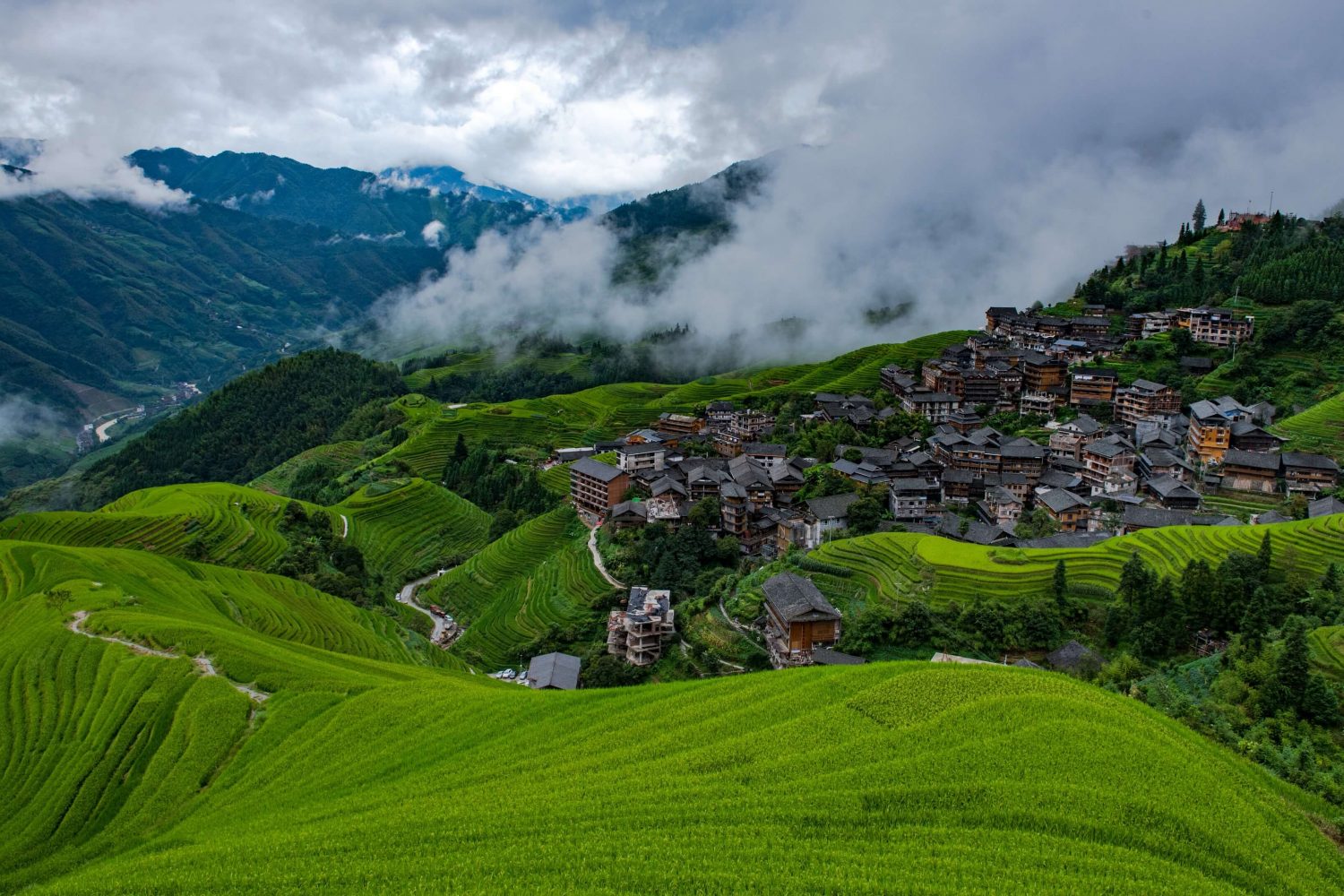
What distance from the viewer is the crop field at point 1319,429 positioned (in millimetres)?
50469

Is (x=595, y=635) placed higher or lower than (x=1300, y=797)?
lower

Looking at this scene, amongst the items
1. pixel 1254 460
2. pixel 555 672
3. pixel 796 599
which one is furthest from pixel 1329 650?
pixel 1254 460

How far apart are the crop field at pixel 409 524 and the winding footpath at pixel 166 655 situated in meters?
29.2

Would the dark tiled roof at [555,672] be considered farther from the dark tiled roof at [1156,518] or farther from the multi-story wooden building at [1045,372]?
the multi-story wooden building at [1045,372]

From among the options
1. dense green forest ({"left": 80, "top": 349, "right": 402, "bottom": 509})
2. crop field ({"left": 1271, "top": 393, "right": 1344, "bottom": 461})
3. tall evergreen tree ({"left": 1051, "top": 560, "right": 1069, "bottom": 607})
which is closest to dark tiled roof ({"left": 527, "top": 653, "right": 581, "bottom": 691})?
tall evergreen tree ({"left": 1051, "top": 560, "right": 1069, "bottom": 607})

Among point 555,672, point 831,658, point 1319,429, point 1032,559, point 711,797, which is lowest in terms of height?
point 555,672

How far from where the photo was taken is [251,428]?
10669 centimetres

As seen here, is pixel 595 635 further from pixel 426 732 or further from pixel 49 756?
pixel 49 756

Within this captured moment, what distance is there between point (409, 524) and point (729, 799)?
178 ft

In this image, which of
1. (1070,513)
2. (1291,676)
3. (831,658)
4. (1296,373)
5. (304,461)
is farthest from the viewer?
(304,461)

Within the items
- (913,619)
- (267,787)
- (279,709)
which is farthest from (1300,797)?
(279,709)

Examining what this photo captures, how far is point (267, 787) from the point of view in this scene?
17234 mm

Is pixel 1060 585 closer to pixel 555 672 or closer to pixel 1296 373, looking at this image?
pixel 555 672

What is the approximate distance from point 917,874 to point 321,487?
79338 millimetres
